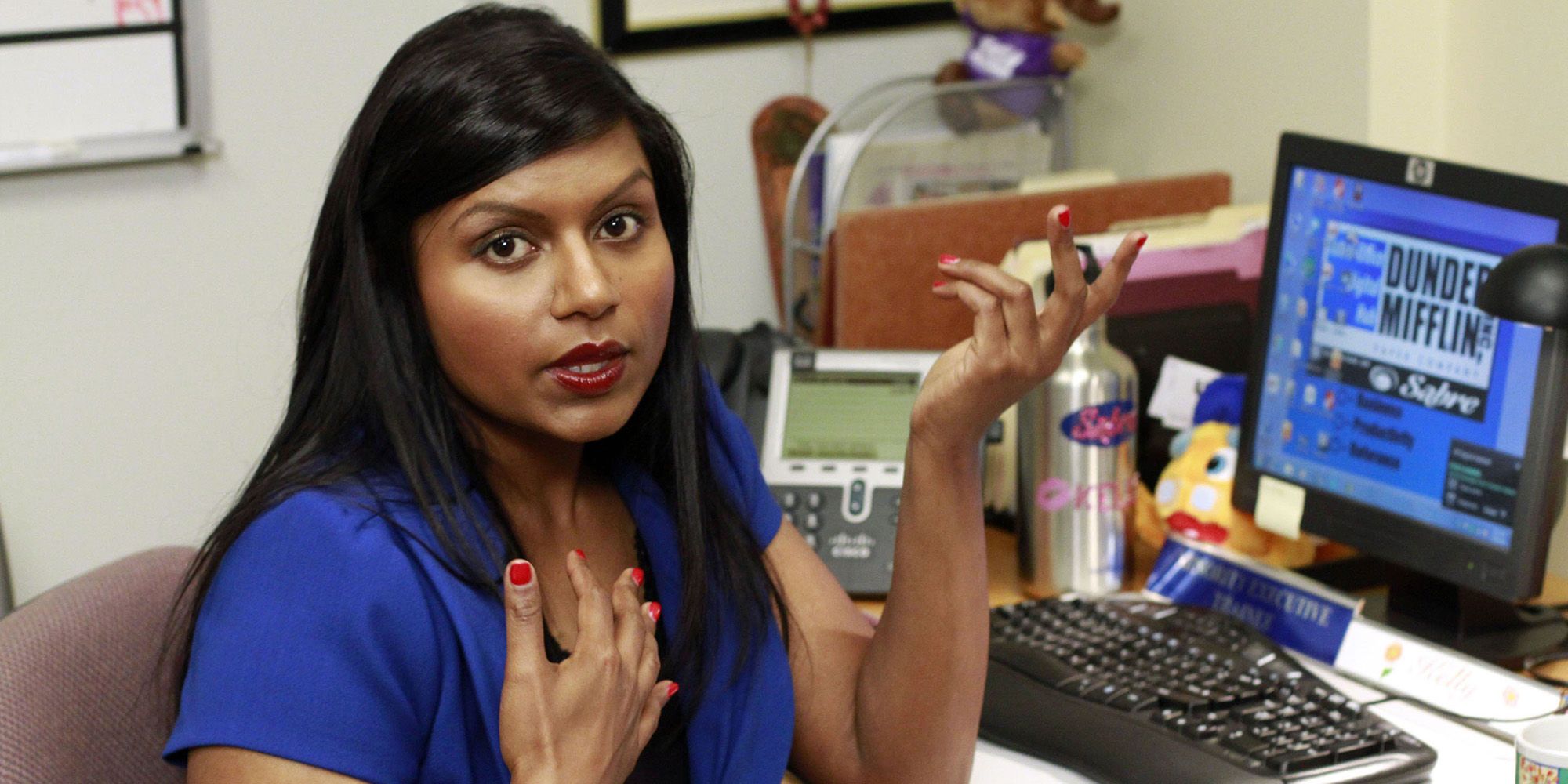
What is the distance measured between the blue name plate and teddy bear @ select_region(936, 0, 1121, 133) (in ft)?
3.72

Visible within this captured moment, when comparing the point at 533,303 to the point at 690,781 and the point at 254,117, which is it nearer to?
the point at 690,781

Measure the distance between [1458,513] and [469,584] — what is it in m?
0.81

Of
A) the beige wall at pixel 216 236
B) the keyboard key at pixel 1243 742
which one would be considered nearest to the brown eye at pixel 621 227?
the keyboard key at pixel 1243 742

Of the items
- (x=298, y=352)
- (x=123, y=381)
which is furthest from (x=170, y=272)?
(x=298, y=352)

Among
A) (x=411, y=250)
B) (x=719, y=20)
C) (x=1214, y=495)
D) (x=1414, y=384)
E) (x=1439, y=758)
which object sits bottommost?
(x=1439, y=758)

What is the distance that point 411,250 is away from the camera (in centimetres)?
99

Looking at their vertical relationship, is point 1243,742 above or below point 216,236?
below

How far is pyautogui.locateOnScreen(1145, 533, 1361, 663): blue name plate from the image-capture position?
1.35 meters

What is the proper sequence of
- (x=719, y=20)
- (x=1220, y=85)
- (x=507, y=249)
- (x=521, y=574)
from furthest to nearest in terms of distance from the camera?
1. (x=719, y=20)
2. (x=1220, y=85)
3. (x=507, y=249)
4. (x=521, y=574)

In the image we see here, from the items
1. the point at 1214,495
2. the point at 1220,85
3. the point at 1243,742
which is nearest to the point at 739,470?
the point at 1243,742

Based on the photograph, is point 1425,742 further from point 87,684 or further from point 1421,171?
point 87,684

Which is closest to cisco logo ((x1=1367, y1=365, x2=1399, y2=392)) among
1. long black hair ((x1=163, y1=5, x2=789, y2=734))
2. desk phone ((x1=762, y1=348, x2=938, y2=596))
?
desk phone ((x1=762, y1=348, x2=938, y2=596))

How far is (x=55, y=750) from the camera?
0.95 m

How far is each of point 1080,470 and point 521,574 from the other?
0.78m
